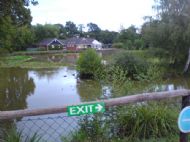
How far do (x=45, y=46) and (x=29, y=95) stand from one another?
67.6 metres

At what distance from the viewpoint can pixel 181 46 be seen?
27125 millimetres

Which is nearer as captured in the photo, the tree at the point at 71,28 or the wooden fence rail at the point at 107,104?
the wooden fence rail at the point at 107,104

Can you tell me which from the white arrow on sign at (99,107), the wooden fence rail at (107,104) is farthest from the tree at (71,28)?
the white arrow on sign at (99,107)

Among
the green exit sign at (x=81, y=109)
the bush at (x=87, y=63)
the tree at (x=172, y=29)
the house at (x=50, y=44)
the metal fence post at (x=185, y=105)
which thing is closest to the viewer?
the green exit sign at (x=81, y=109)

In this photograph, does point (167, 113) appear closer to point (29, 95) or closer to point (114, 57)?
point (29, 95)

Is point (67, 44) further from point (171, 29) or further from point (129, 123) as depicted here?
point (129, 123)

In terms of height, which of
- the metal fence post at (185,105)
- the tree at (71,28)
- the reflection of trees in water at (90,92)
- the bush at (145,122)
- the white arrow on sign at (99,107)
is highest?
the tree at (71,28)

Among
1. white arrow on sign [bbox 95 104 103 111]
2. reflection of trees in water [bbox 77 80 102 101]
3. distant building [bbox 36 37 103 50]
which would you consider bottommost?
reflection of trees in water [bbox 77 80 102 101]

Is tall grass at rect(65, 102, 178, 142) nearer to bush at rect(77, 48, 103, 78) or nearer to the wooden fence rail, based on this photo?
the wooden fence rail

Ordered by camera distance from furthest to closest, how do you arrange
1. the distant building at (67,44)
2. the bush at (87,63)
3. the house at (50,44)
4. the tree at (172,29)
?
the distant building at (67,44) → the house at (50,44) → the bush at (87,63) → the tree at (172,29)

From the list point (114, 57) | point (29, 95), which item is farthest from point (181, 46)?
point (29, 95)

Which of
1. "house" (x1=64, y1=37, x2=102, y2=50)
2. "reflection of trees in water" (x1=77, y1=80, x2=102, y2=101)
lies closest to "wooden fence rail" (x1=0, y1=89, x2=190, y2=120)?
"reflection of trees in water" (x1=77, y1=80, x2=102, y2=101)

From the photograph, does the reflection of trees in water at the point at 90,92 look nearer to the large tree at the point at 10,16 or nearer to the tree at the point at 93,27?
the large tree at the point at 10,16

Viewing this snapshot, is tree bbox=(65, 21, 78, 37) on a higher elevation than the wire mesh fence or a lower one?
higher
